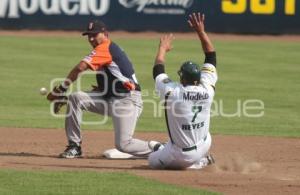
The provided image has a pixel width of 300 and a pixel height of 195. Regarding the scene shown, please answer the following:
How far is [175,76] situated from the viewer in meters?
20.1

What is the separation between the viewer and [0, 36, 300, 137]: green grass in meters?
14.5

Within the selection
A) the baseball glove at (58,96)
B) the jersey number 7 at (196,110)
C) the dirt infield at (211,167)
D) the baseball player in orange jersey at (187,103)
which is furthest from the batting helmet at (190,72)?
the baseball glove at (58,96)

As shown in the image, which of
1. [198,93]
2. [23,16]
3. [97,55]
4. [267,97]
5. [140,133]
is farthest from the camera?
[23,16]

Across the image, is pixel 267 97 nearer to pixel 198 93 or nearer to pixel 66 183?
pixel 198 93

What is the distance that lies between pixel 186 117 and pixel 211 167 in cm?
90

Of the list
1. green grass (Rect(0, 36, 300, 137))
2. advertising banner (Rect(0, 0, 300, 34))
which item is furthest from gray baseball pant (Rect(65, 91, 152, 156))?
advertising banner (Rect(0, 0, 300, 34))

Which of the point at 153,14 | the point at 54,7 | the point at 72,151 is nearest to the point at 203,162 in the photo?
the point at 72,151

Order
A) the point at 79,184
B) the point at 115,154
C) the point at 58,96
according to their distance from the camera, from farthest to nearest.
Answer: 1. the point at 115,154
2. the point at 58,96
3. the point at 79,184

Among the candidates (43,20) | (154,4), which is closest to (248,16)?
(154,4)

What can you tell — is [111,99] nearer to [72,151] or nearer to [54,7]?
[72,151]

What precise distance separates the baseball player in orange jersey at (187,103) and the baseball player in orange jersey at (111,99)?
0.89 metres

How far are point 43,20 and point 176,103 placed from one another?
1949 cm

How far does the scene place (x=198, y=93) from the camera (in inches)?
362

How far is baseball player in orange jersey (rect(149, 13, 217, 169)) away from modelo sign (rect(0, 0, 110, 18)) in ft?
61.1
